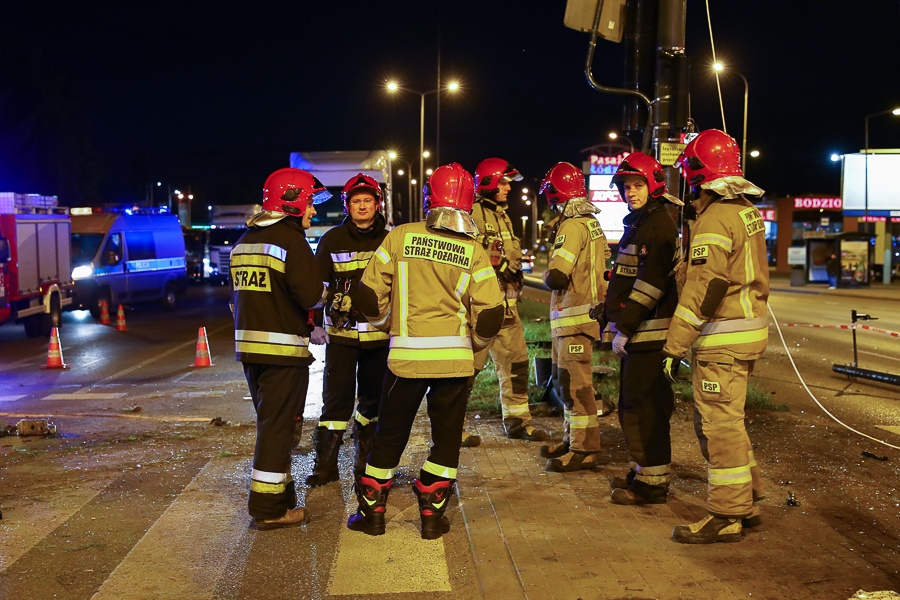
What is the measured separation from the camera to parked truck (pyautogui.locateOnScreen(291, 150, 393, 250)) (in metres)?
21.1

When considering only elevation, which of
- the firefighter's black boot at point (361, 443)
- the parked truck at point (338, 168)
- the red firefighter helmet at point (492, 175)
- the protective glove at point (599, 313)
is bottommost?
the firefighter's black boot at point (361, 443)

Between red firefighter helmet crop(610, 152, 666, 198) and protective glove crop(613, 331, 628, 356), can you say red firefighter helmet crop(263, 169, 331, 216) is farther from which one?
protective glove crop(613, 331, 628, 356)

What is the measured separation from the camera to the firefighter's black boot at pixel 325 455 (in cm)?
626

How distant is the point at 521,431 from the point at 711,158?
10.9 feet

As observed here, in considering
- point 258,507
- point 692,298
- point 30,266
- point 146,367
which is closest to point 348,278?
point 258,507

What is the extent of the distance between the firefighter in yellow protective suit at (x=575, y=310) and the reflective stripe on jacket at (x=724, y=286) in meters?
1.40

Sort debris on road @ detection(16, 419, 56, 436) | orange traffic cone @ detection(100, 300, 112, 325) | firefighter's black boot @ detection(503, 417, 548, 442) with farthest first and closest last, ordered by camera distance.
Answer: orange traffic cone @ detection(100, 300, 112, 325), debris on road @ detection(16, 419, 56, 436), firefighter's black boot @ detection(503, 417, 548, 442)

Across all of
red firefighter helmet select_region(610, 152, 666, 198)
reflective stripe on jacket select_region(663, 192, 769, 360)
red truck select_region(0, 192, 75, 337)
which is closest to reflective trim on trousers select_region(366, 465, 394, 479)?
reflective stripe on jacket select_region(663, 192, 769, 360)

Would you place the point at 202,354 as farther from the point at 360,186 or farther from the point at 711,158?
the point at 711,158

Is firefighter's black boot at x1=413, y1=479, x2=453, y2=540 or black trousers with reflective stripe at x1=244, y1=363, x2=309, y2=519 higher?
black trousers with reflective stripe at x1=244, y1=363, x2=309, y2=519

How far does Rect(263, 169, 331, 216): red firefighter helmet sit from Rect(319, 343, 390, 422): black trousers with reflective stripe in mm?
1146

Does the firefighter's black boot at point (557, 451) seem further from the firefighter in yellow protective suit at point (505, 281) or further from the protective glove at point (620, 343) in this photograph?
the protective glove at point (620, 343)

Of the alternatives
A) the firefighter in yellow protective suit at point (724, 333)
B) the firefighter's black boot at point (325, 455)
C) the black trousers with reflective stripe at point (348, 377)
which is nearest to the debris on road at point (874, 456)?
the firefighter in yellow protective suit at point (724, 333)

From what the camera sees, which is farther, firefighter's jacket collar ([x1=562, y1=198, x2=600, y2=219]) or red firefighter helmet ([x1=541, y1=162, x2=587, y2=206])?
red firefighter helmet ([x1=541, y1=162, x2=587, y2=206])
